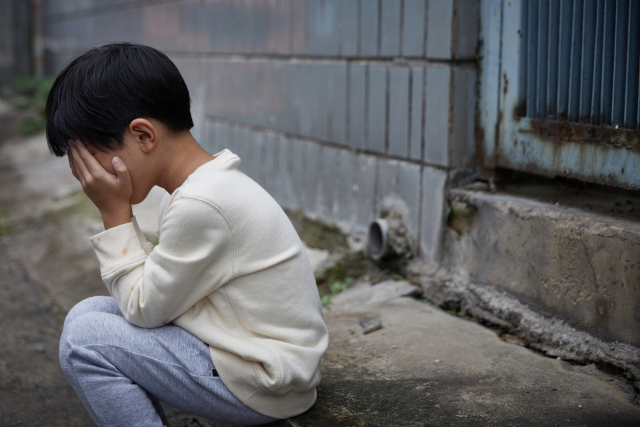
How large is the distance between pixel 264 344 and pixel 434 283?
3.99 feet

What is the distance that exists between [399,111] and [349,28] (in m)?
0.52

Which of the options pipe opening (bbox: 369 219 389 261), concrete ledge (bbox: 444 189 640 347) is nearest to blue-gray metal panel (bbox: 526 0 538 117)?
concrete ledge (bbox: 444 189 640 347)

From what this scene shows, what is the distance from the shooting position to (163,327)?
1.56 metres

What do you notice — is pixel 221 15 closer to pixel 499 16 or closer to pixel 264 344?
pixel 499 16

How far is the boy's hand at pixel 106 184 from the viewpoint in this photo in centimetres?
153

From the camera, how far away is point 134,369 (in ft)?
5.00

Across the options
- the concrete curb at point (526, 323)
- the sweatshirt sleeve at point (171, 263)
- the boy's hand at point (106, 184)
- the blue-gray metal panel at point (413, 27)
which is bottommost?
the concrete curb at point (526, 323)

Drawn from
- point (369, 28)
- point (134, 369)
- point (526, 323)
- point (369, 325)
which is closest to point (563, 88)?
point (526, 323)

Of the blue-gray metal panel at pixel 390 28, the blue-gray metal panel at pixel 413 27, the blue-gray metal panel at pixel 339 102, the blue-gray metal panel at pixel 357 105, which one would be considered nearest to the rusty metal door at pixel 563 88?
the blue-gray metal panel at pixel 413 27

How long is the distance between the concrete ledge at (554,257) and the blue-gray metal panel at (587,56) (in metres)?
0.34

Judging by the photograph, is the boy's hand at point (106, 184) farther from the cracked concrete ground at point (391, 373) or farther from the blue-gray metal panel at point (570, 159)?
the blue-gray metal panel at point (570, 159)

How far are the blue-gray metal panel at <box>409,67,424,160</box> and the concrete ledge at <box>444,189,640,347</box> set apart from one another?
0.89 ft

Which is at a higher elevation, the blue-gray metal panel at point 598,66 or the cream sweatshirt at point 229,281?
the blue-gray metal panel at point 598,66

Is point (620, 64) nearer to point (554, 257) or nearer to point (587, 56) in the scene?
point (587, 56)
